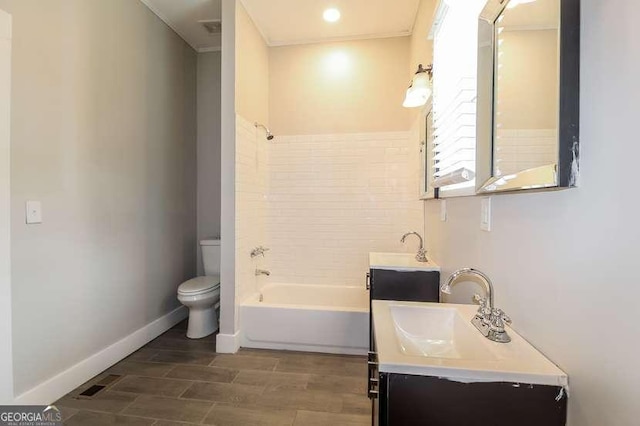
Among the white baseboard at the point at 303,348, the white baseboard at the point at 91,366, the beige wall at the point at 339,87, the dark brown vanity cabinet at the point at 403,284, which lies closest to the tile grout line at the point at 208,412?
the white baseboard at the point at 303,348

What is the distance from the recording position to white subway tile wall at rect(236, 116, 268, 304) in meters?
2.67

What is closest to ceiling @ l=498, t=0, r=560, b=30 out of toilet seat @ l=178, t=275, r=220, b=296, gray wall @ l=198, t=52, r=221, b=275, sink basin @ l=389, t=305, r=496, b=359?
sink basin @ l=389, t=305, r=496, b=359

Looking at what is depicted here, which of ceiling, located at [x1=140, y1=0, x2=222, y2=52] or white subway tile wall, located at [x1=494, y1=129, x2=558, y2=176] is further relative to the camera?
ceiling, located at [x1=140, y1=0, x2=222, y2=52]

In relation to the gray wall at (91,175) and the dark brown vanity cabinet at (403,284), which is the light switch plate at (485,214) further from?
the gray wall at (91,175)

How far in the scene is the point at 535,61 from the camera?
85 cm

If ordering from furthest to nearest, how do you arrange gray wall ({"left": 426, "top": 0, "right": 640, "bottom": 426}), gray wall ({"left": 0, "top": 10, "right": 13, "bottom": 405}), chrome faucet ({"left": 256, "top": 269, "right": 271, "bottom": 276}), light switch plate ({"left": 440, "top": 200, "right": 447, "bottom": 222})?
chrome faucet ({"left": 256, "top": 269, "right": 271, "bottom": 276}), light switch plate ({"left": 440, "top": 200, "right": 447, "bottom": 222}), gray wall ({"left": 0, "top": 10, "right": 13, "bottom": 405}), gray wall ({"left": 426, "top": 0, "right": 640, "bottom": 426})

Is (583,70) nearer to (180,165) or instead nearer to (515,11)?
(515,11)

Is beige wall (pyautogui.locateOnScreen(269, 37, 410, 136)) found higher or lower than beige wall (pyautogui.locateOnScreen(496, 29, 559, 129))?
higher

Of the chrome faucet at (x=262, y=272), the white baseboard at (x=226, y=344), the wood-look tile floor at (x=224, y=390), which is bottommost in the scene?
the wood-look tile floor at (x=224, y=390)

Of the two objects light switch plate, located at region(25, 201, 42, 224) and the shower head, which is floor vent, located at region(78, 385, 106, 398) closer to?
light switch plate, located at region(25, 201, 42, 224)

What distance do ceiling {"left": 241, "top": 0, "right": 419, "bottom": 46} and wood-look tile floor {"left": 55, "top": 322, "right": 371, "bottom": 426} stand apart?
2.93 meters

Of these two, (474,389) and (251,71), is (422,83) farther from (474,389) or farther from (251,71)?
(474,389)

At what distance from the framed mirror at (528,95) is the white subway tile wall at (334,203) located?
2089 millimetres

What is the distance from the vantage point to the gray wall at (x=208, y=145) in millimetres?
3516
